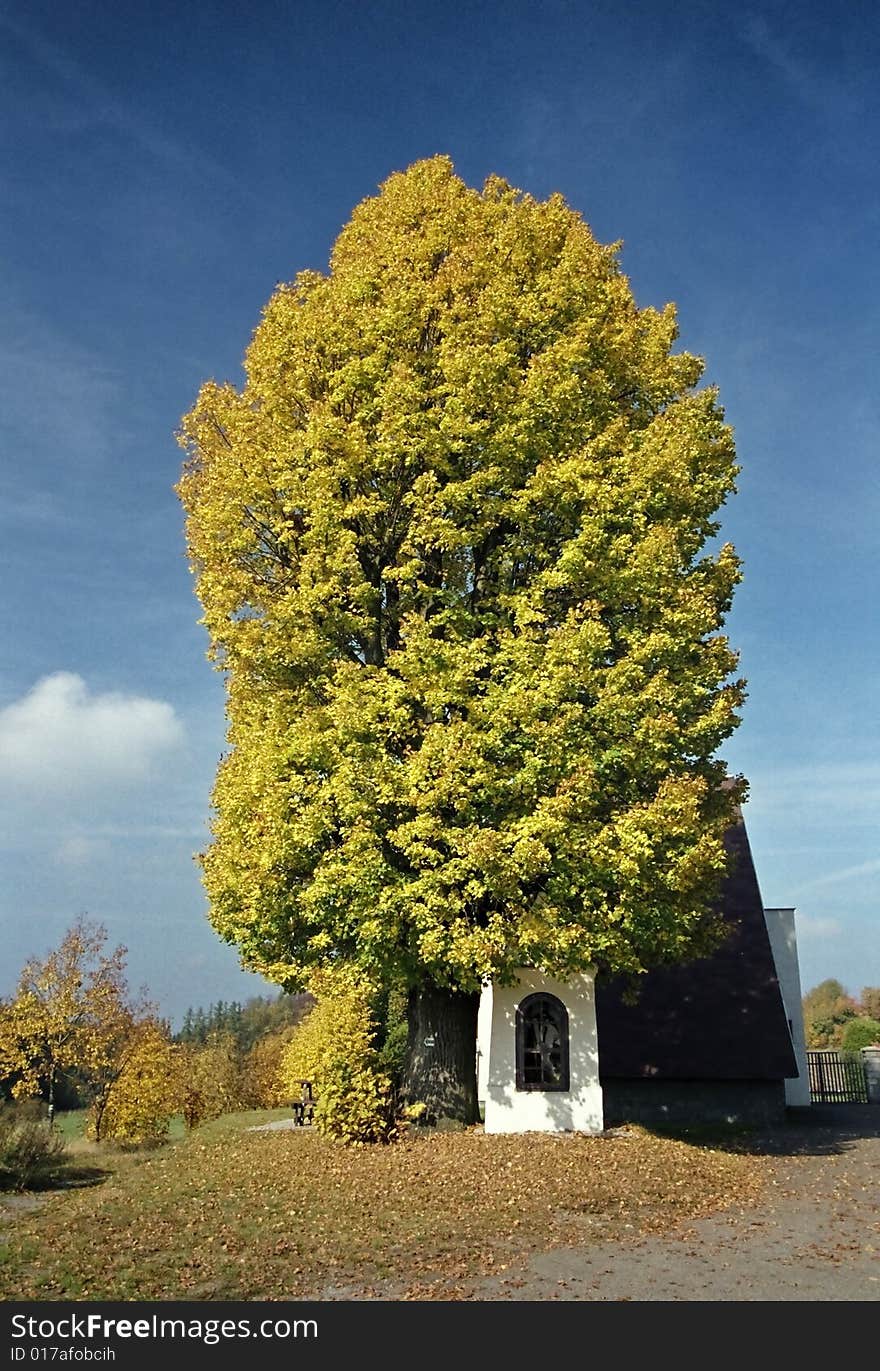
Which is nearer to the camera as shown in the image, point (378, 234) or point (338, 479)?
point (338, 479)

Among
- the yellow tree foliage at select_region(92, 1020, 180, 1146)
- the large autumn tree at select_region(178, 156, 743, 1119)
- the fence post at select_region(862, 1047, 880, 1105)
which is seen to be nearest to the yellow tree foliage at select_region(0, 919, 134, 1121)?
the yellow tree foliage at select_region(92, 1020, 180, 1146)

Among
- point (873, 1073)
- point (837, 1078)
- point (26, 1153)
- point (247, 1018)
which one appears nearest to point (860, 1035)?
point (837, 1078)

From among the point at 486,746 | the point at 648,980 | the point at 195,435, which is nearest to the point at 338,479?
the point at 195,435

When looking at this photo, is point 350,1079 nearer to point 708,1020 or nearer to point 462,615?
point 462,615

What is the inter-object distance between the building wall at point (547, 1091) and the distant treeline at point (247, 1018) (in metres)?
50.4

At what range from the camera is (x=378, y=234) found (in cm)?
1775

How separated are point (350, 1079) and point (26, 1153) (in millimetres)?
4681

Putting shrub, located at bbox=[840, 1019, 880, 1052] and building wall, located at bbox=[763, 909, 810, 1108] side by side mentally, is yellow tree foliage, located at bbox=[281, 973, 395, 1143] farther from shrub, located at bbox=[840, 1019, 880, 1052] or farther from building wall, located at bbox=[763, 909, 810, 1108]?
shrub, located at bbox=[840, 1019, 880, 1052]

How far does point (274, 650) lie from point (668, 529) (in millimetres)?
6340

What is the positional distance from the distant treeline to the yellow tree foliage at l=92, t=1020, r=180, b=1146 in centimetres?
4119

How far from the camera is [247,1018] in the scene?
8375cm

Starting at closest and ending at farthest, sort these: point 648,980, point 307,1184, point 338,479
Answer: point 307,1184 → point 338,479 → point 648,980
